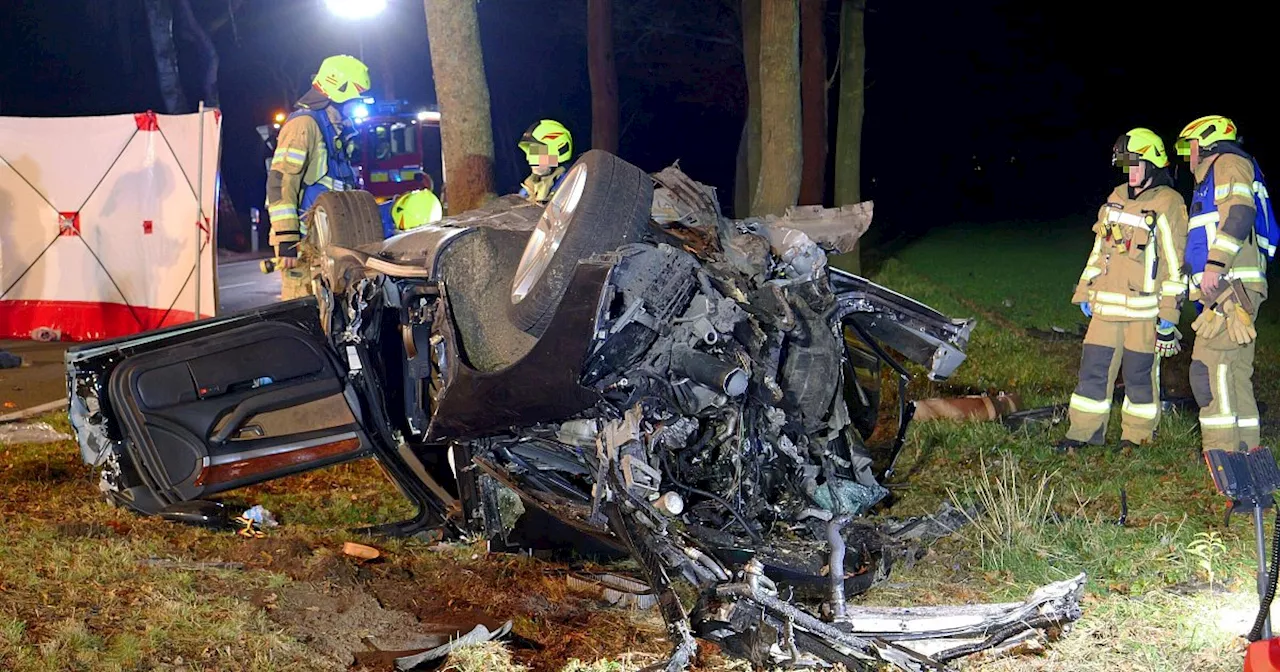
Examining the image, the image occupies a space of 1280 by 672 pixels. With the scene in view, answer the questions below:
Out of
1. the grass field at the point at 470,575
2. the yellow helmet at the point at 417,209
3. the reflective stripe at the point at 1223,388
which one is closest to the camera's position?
the grass field at the point at 470,575

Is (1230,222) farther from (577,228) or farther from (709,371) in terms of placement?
(577,228)

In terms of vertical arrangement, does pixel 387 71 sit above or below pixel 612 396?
above

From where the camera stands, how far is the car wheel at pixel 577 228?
3.90 meters

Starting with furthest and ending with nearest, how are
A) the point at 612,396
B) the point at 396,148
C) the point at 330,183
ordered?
the point at 396,148 < the point at 330,183 < the point at 612,396

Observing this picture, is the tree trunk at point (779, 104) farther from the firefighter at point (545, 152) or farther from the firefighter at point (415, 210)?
the firefighter at point (415, 210)

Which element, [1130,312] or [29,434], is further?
[29,434]

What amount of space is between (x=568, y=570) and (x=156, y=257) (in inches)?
267

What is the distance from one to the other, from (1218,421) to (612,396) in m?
3.75

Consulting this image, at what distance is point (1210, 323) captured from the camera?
6.17 metres

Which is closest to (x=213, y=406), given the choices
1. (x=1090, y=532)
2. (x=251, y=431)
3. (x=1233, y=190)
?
(x=251, y=431)

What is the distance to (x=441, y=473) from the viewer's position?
520 cm

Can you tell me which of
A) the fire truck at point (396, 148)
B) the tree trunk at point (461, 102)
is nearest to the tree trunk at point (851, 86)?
the fire truck at point (396, 148)

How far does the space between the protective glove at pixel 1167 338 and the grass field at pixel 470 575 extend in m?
0.53

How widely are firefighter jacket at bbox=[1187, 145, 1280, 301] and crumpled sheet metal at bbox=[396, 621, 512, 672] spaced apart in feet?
13.8
